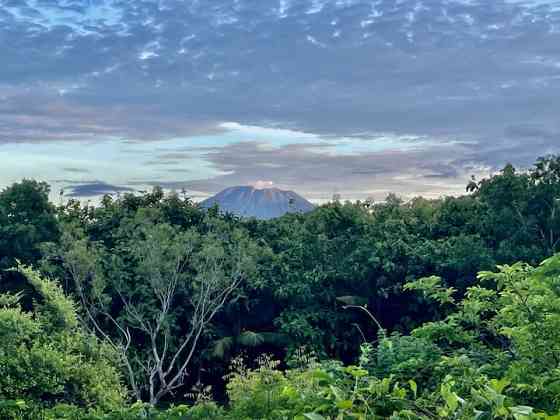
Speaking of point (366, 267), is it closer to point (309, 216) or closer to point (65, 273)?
point (309, 216)

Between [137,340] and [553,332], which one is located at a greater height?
[553,332]

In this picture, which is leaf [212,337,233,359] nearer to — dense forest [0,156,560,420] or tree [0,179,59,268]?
dense forest [0,156,560,420]

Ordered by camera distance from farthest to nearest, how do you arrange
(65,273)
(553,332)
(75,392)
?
(65,273)
(75,392)
(553,332)

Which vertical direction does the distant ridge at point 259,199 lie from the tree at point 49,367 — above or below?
above

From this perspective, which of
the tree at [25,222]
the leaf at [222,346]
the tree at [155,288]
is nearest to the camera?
the tree at [155,288]

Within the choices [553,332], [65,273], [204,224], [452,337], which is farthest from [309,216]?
[553,332]

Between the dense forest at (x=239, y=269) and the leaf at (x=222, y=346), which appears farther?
the leaf at (x=222, y=346)

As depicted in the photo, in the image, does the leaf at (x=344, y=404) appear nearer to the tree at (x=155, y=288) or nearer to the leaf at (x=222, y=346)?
the tree at (x=155, y=288)

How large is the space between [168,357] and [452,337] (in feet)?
43.9

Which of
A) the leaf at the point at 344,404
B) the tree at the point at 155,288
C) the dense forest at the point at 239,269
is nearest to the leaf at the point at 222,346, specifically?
the dense forest at the point at 239,269

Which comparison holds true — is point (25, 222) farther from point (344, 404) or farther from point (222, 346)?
point (344, 404)

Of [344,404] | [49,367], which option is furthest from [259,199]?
[344,404]

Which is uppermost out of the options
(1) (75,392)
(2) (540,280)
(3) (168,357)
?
(2) (540,280)

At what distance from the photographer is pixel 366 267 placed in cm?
1936
